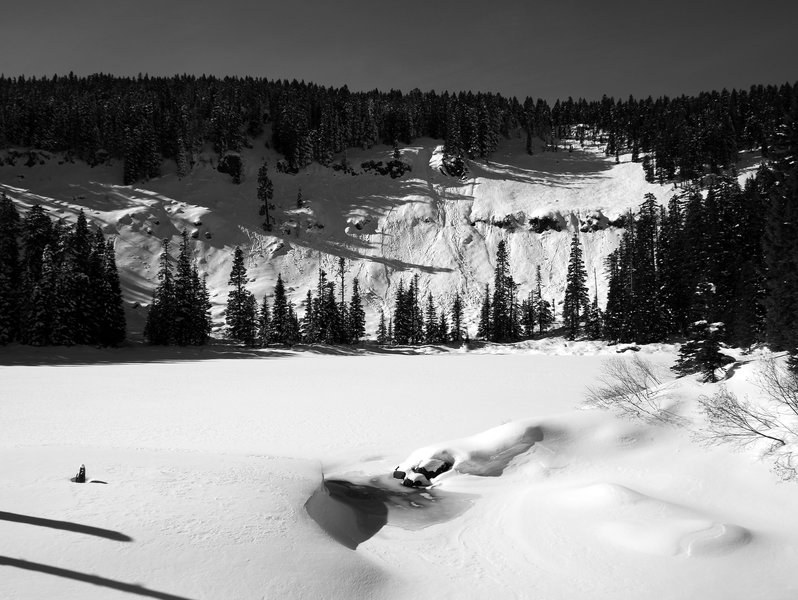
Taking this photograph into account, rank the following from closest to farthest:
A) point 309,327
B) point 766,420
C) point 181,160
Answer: point 766,420
point 309,327
point 181,160

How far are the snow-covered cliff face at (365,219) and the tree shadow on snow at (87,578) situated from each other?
78.6 meters

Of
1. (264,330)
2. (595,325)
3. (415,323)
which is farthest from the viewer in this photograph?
(415,323)

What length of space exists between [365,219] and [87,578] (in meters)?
105

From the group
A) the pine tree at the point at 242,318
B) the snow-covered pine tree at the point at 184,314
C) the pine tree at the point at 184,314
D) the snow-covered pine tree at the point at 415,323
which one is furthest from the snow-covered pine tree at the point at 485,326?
the snow-covered pine tree at the point at 184,314

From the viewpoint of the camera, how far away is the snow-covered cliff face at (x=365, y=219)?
94.9 meters

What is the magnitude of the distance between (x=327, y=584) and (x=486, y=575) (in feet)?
10.1

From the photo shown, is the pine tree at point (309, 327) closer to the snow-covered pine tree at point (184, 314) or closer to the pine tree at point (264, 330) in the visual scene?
the pine tree at point (264, 330)

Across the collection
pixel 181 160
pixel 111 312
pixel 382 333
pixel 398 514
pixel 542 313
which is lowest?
pixel 382 333

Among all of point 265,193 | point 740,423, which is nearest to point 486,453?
point 740,423

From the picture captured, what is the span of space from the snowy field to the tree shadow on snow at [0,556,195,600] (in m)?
0.03

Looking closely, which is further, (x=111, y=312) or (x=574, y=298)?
(x=574, y=298)

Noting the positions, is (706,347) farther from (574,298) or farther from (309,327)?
(309,327)

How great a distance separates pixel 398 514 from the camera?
1192cm

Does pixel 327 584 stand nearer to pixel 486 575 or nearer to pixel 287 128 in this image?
pixel 486 575
